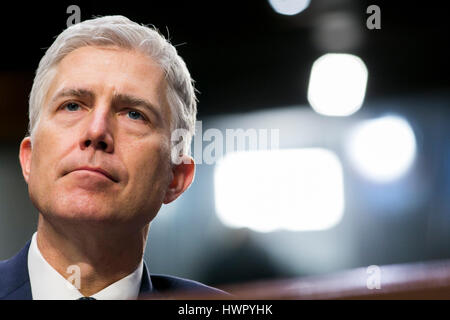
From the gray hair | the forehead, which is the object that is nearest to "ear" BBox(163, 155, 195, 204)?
the gray hair

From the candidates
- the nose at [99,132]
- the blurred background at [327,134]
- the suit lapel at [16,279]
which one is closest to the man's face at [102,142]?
the nose at [99,132]

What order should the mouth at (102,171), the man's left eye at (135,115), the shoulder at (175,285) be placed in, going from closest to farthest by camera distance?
the mouth at (102,171) < the man's left eye at (135,115) < the shoulder at (175,285)

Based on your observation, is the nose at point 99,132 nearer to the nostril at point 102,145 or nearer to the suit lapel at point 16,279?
the nostril at point 102,145

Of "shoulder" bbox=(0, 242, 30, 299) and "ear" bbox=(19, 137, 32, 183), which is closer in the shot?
"shoulder" bbox=(0, 242, 30, 299)

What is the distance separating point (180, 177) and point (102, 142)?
268 mm

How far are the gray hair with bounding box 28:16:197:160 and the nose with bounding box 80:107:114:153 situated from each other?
0.52 ft

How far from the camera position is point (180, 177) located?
1.14 metres

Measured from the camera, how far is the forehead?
97 centimetres

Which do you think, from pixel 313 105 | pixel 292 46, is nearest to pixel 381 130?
pixel 313 105

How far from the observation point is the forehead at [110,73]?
971 mm

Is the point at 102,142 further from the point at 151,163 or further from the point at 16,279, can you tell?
the point at 16,279

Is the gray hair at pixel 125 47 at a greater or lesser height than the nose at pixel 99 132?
→ greater

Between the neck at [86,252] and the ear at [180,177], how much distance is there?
15 cm

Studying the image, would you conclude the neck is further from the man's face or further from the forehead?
the forehead
